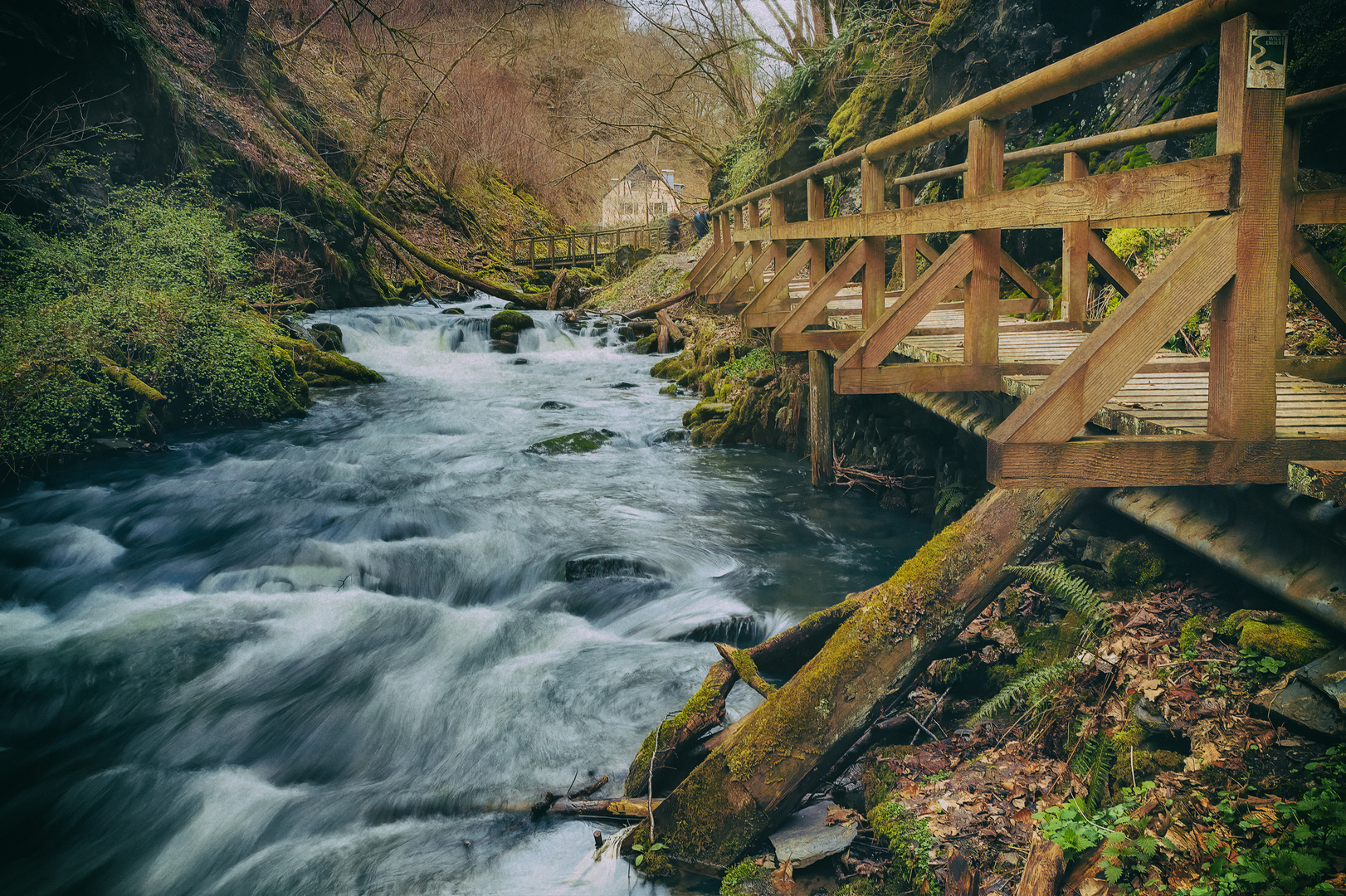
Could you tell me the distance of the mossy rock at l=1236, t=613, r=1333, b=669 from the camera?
3.02 meters

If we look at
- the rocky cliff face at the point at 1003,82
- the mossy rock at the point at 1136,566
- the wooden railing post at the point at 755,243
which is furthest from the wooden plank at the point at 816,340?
the wooden railing post at the point at 755,243

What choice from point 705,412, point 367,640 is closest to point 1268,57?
point 367,640

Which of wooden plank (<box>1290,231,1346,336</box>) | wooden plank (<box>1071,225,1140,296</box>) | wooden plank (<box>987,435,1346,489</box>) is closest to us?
wooden plank (<box>987,435,1346,489</box>)

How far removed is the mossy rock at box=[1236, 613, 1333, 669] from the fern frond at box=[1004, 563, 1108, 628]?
0.65m

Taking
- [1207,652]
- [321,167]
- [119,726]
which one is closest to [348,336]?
[321,167]

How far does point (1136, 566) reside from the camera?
→ 4.09m

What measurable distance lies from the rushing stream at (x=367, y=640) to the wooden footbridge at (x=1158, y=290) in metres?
2.56

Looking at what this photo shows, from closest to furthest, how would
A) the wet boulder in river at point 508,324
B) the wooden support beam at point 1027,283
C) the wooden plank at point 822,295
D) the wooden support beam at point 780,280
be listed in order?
the wooden plank at point 822,295
the wooden support beam at point 1027,283
the wooden support beam at point 780,280
the wet boulder in river at point 508,324

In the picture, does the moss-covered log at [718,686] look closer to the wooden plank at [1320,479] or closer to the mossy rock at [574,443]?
the wooden plank at [1320,479]

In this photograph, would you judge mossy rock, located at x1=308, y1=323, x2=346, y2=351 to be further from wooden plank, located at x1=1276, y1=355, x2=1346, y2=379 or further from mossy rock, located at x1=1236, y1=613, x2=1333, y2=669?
mossy rock, located at x1=1236, y1=613, x2=1333, y2=669

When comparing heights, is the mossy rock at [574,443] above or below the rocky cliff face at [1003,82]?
below

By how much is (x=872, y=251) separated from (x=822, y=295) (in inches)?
27.8

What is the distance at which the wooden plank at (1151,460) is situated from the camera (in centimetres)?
292

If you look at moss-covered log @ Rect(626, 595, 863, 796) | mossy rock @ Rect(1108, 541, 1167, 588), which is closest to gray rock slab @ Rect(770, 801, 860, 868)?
moss-covered log @ Rect(626, 595, 863, 796)
